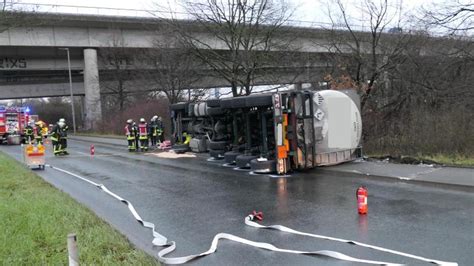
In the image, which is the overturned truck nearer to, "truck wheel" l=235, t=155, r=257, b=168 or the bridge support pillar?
"truck wheel" l=235, t=155, r=257, b=168

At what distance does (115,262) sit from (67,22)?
37600 mm

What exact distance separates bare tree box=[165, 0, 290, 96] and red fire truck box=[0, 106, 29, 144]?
20836 mm

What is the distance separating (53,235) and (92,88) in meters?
42.7

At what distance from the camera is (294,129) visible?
13562mm

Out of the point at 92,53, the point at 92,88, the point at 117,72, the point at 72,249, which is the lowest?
the point at 72,249

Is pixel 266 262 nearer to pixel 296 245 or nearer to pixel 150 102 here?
pixel 296 245

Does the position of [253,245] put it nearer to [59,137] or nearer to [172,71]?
[59,137]

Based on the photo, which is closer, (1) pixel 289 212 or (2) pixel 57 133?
(1) pixel 289 212

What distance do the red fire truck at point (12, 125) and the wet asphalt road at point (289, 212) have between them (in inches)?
1120

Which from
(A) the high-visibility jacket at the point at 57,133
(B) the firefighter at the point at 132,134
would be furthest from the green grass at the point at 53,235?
(B) the firefighter at the point at 132,134

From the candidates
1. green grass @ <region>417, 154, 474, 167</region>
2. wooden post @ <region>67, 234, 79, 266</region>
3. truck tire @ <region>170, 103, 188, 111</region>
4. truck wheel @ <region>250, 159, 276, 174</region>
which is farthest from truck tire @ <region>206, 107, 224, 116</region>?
wooden post @ <region>67, 234, 79, 266</region>

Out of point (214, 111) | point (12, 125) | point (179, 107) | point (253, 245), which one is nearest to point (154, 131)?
point (179, 107)

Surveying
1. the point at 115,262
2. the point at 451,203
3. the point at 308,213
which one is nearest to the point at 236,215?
the point at 308,213

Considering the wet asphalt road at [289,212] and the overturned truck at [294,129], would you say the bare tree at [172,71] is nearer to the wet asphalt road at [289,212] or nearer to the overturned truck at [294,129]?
the overturned truck at [294,129]
